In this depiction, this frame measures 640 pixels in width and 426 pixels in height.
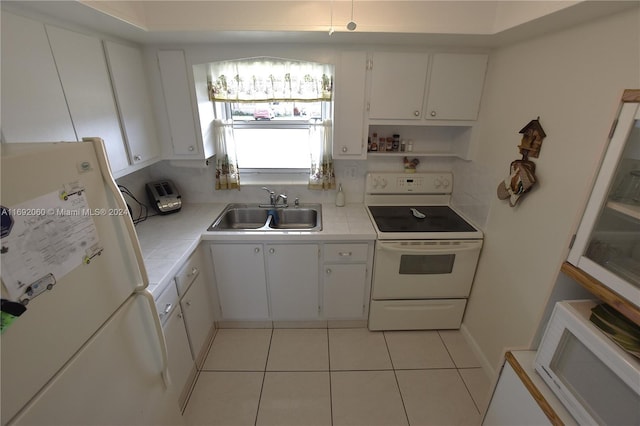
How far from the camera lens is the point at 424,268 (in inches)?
84.5

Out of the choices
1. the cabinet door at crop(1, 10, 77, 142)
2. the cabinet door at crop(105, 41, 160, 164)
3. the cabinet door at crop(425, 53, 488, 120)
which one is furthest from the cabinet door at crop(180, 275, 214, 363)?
the cabinet door at crop(425, 53, 488, 120)

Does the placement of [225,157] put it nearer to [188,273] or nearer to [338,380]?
[188,273]

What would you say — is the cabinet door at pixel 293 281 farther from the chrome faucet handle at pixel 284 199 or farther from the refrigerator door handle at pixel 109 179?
the refrigerator door handle at pixel 109 179

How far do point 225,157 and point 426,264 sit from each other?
186 cm

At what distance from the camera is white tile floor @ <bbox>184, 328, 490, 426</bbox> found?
1771 mm

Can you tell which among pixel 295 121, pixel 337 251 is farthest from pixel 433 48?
pixel 337 251

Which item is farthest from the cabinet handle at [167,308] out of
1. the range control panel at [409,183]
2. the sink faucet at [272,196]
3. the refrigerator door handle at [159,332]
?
the range control panel at [409,183]

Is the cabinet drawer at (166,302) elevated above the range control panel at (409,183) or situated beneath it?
situated beneath

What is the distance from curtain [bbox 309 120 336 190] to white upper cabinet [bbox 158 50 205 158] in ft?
2.90

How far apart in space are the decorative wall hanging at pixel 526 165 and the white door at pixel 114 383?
1984 millimetres

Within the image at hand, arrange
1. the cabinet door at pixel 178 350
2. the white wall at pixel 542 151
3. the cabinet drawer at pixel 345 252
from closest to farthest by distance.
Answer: the white wall at pixel 542 151
the cabinet door at pixel 178 350
the cabinet drawer at pixel 345 252

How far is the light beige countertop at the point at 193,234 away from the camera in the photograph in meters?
1.64

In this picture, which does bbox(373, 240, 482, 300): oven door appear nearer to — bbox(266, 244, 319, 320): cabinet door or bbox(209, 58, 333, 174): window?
bbox(266, 244, 319, 320): cabinet door

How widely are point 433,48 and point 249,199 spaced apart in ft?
6.16
